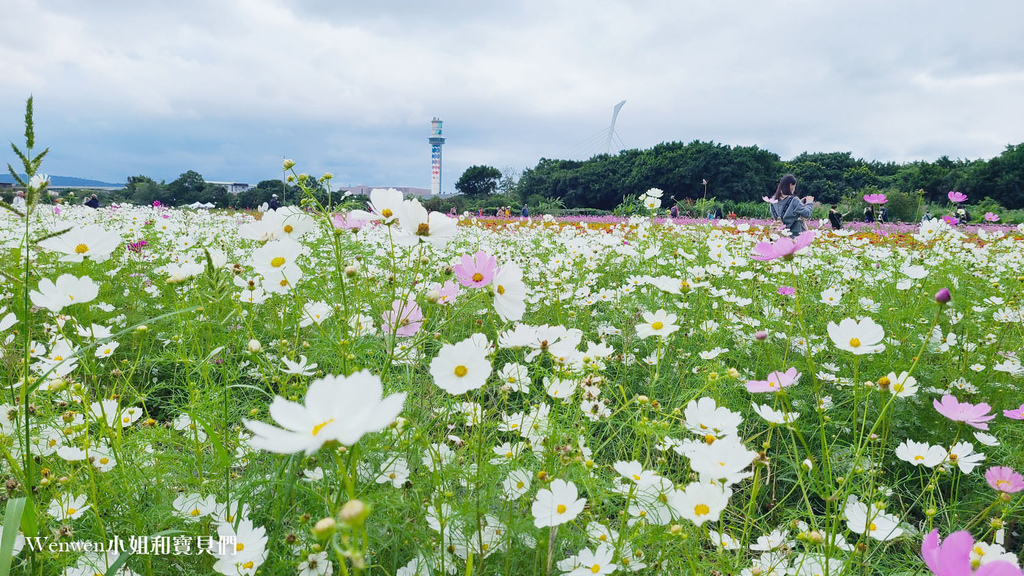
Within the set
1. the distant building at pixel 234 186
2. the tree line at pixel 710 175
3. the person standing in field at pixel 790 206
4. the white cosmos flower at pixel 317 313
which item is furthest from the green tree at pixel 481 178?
the white cosmos flower at pixel 317 313

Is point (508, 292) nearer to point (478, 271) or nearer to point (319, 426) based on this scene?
point (478, 271)

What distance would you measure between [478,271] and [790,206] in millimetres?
5467

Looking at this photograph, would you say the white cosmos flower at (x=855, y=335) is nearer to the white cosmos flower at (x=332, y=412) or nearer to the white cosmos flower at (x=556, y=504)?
the white cosmos flower at (x=556, y=504)

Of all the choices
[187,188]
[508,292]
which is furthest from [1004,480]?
[187,188]

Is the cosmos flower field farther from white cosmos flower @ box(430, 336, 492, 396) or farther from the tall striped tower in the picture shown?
the tall striped tower

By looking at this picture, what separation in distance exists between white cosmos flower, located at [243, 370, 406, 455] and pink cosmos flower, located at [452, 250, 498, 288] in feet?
1.64

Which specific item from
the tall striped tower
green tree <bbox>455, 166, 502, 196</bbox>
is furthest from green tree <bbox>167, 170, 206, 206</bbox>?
the tall striped tower

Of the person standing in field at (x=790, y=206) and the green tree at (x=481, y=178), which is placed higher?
the green tree at (x=481, y=178)

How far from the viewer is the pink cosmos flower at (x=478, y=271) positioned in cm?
97

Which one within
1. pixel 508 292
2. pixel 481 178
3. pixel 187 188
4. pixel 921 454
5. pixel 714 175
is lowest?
pixel 921 454

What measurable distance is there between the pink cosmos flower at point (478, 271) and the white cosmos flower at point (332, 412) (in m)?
0.50

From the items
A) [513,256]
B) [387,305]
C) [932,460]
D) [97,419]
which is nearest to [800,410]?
[932,460]

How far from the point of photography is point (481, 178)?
44.7m

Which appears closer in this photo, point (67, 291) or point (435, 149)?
point (67, 291)
